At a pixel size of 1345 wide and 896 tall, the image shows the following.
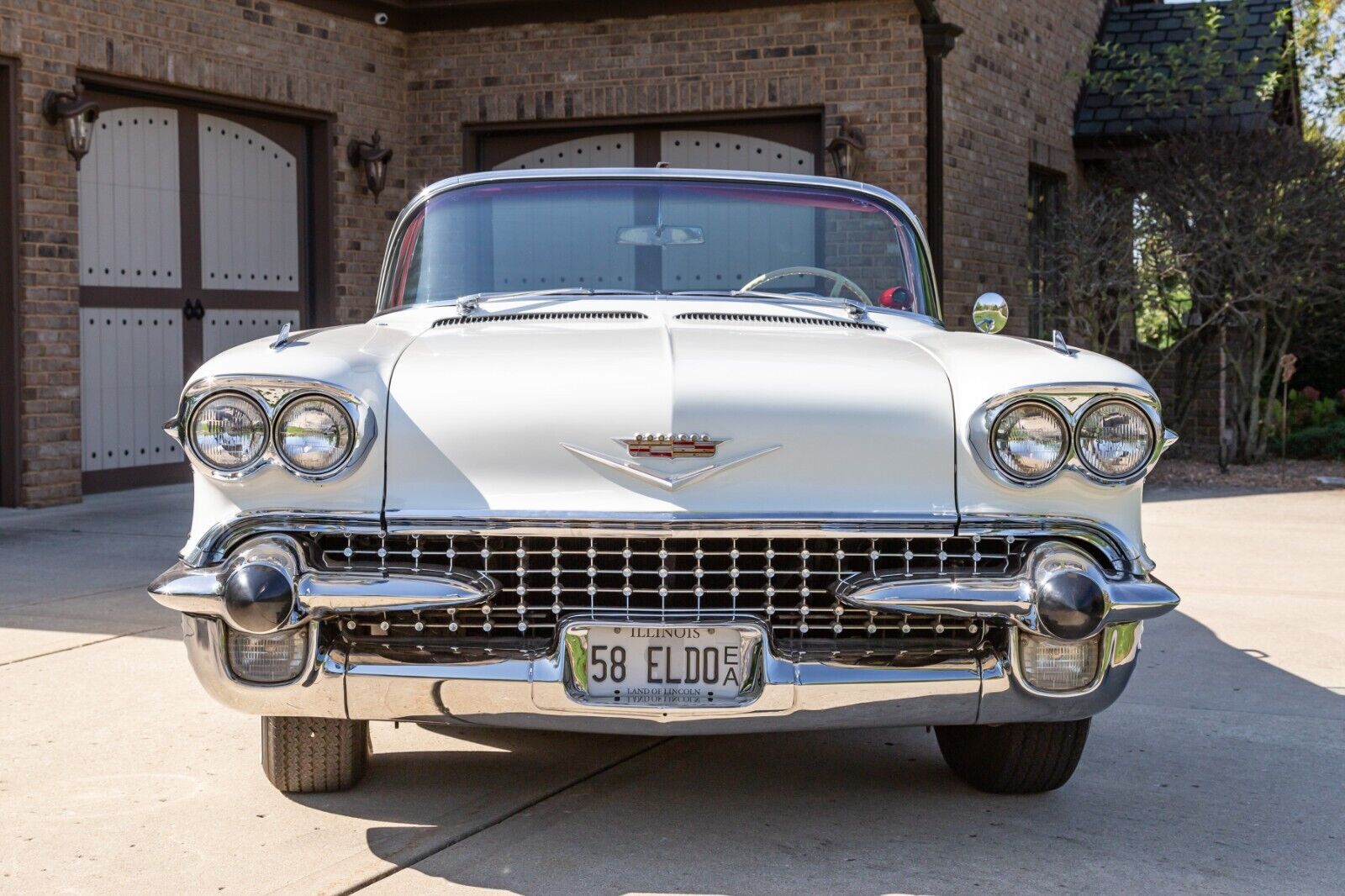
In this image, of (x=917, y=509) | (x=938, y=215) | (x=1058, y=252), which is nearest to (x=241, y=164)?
(x=938, y=215)

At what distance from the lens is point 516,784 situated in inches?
144

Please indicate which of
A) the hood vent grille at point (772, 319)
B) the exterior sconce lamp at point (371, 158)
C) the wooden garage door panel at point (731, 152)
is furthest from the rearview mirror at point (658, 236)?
the exterior sconce lamp at point (371, 158)

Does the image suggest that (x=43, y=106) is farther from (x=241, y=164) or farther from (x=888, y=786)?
(x=888, y=786)

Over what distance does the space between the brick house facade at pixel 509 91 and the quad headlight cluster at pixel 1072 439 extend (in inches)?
280

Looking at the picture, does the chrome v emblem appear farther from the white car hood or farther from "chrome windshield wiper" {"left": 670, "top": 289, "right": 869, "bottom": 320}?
"chrome windshield wiper" {"left": 670, "top": 289, "right": 869, "bottom": 320}

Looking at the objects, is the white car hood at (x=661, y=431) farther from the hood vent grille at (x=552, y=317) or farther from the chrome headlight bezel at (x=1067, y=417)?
the hood vent grille at (x=552, y=317)

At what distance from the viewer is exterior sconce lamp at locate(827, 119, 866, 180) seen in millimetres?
10516

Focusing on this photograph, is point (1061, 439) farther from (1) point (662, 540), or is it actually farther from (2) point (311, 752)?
(2) point (311, 752)

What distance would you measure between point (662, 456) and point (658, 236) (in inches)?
58.0

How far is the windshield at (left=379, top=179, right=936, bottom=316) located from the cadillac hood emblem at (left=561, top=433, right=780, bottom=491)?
1227mm

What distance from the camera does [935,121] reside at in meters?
10.7

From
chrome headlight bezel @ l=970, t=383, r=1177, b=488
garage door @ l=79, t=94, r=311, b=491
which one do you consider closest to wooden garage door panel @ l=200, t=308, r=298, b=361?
garage door @ l=79, t=94, r=311, b=491

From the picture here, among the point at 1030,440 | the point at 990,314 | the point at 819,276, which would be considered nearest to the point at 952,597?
the point at 1030,440

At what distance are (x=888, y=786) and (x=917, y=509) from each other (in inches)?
37.7
